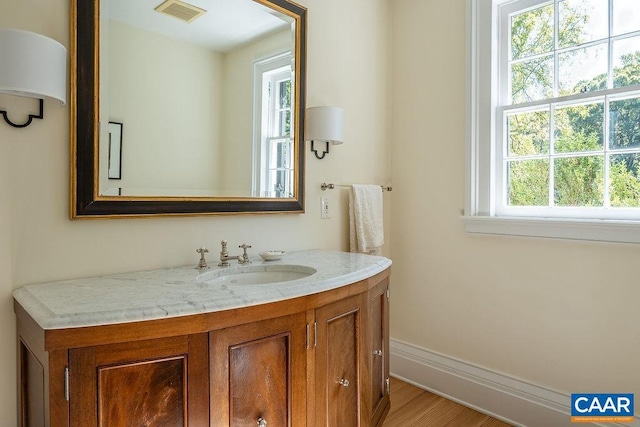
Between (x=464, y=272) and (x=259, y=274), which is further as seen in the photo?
(x=464, y=272)

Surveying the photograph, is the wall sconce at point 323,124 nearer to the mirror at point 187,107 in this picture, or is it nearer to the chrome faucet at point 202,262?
the mirror at point 187,107

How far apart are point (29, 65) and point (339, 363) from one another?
138cm

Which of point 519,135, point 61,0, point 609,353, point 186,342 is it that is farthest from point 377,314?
point 61,0

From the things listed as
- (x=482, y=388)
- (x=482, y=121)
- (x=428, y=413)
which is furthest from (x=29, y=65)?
(x=482, y=388)

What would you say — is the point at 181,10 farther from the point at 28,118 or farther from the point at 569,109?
the point at 569,109

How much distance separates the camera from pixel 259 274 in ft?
5.41

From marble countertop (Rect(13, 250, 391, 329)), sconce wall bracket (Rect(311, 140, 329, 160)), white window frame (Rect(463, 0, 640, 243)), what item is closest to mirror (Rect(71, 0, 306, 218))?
sconce wall bracket (Rect(311, 140, 329, 160))

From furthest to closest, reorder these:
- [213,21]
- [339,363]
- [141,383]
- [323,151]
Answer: [323,151] → [213,21] → [339,363] → [141,383]

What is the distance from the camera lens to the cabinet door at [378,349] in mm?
1646

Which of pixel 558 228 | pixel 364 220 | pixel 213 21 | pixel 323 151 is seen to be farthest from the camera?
pixel 364 220

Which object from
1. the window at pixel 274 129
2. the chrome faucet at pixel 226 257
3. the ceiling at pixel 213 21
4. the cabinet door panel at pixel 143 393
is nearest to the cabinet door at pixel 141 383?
the cabinet door panel at pixel 143 393

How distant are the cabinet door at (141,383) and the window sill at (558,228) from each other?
1680mm

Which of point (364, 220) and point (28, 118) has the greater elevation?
point (28, 118)

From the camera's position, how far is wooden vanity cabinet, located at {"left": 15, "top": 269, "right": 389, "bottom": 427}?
3.03ft
